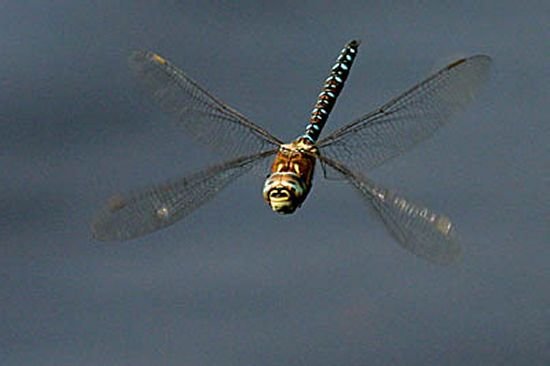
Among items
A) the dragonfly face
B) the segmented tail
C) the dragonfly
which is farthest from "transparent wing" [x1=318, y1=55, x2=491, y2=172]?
the segmented tail

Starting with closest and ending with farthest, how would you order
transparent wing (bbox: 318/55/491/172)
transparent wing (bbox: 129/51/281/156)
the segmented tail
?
1. transparent wing (bbox: 318/55/491/172)
2. transparent wing (bbox: 129/51/281/156)
3. the segmented tail

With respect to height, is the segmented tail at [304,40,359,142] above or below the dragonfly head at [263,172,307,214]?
above

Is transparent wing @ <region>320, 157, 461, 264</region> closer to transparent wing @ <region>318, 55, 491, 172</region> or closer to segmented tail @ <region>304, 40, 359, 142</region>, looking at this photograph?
transparent wing @ <region>318, 55, 491, 172</region>

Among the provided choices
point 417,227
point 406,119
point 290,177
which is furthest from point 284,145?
point 417,227

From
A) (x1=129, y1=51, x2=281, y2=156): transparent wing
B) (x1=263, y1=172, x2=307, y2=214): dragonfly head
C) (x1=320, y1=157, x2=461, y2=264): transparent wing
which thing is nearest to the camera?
(x1=320, y1=157, x2=461, y2=264): transparent wing

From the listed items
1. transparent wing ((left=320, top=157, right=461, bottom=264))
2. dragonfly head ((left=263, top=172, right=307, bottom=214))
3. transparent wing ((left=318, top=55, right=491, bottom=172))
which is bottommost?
transparent wing ((left=320, top=157, right=461, bottom=264))

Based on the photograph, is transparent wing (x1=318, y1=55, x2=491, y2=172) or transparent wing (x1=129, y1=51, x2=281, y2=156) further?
transparent wing (x1=129, y1=51, x2=281, y2=156)

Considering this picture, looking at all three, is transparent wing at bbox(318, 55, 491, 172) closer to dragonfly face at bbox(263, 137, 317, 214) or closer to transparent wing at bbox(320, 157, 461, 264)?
dragonfly face at bbox(263, 137, 317, 214)
